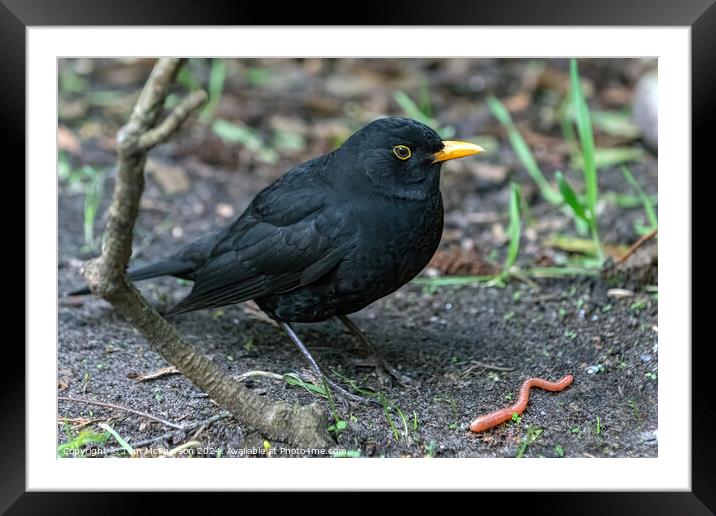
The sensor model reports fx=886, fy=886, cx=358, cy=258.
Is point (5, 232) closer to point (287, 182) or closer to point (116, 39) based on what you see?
point (116, 39)

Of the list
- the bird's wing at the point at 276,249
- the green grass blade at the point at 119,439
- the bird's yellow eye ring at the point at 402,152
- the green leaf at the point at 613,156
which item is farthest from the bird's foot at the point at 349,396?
the green leaf at the point at 613,156

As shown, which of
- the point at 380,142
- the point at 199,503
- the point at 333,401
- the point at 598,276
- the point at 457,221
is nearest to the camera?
the point at 199,503

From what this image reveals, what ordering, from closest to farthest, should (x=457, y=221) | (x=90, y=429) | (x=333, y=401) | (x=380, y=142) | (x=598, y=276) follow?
(x=90, y=429)
(x=333, y=401)
(x=380, y=142)
(x=598, y=276)
(x=457, y=221)

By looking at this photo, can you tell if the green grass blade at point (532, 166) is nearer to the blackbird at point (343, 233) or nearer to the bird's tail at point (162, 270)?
the blackbird at point (343, 233)

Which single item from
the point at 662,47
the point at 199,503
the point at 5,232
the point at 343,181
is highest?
the point at 662,47

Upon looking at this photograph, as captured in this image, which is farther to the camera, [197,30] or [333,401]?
[333,401]

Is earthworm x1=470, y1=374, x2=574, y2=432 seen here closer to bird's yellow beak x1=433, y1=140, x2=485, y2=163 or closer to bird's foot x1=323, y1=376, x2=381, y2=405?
bird's foot x1=323, y1=376, x2=381, y2=405

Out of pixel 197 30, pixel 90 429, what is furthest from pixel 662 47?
pixel 90 429

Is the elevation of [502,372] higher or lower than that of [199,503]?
higher
